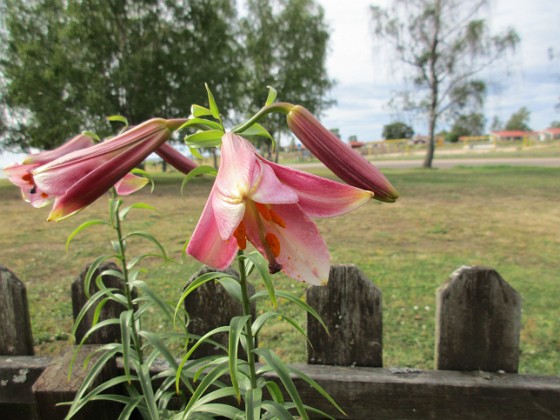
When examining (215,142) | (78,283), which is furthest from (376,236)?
(215,142)

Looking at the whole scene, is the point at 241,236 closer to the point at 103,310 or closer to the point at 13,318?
the point at 103,310

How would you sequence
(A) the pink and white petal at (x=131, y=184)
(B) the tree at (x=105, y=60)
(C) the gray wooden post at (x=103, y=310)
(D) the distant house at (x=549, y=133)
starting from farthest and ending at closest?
(D) the distant house at (x=549, y=133) < (B) the tree at (x=105, y=60) < (C) the gray wooden post at (x=103, y=310) < (A) the pink and white petal at (x=131, y=184)

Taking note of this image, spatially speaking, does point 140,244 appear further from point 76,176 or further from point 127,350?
point 76,176

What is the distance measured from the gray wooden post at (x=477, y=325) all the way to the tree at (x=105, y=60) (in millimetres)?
15469

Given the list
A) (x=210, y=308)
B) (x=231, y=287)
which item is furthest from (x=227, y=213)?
(x=210, y=308)

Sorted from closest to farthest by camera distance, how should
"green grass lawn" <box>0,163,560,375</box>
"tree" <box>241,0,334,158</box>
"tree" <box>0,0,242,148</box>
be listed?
"green grass lawn" <box>0,163,560,375</box> → "tree" <box>0,0,242,148</box> → "tree" <box>241,0,334,158</box>

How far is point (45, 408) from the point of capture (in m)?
1.23

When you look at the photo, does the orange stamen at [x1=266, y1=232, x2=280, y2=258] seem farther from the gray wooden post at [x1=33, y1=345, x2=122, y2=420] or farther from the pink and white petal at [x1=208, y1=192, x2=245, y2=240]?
the gray wooden post at [x1=33, y1=345, x2=122, y2=420]

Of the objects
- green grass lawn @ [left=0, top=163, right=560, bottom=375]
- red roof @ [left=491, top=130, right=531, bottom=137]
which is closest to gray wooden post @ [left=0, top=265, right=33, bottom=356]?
green grass lawn @ [left=0, top=163, right=560, bottom=375]

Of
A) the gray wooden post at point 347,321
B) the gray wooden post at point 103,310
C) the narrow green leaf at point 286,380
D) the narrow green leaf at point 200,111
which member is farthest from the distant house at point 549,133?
the narrow green leaf at point 200,111

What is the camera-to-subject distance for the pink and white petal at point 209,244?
597 mm

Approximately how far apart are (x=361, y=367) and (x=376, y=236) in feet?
13.0

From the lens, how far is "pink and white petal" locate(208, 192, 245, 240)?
0.52 metres

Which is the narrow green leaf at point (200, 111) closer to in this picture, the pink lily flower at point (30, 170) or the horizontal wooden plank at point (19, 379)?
the pink lily flower at point (30, 170)
